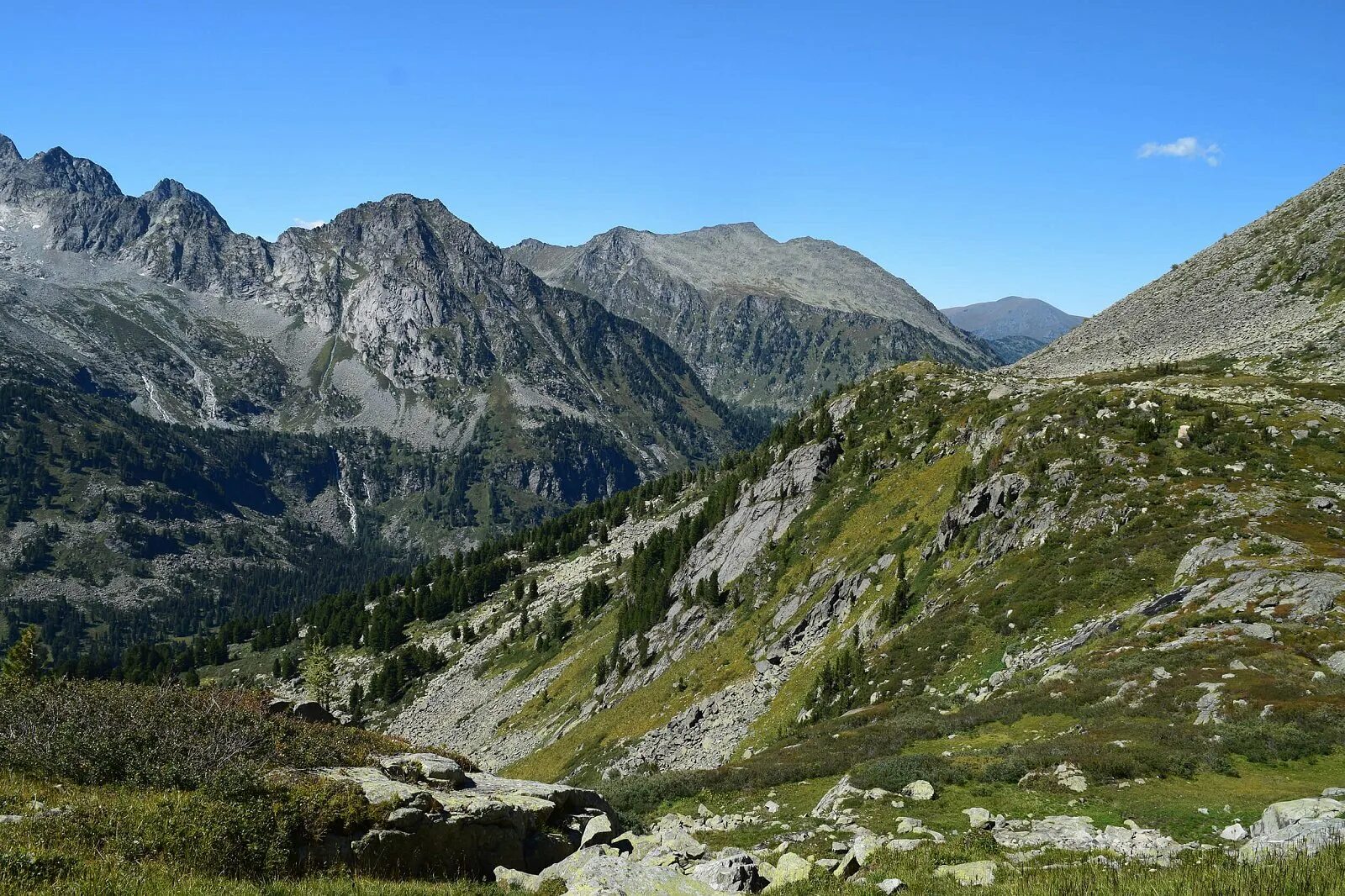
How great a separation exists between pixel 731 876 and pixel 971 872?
4652 millimetres

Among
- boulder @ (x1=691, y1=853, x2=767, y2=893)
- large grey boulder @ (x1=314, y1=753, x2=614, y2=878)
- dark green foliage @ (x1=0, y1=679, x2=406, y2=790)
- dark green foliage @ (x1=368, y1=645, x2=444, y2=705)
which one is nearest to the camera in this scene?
boulder @ (x1=691, y1=853, x2=767, y2=893)

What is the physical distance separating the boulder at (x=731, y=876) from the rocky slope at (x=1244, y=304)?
8104 centimetres

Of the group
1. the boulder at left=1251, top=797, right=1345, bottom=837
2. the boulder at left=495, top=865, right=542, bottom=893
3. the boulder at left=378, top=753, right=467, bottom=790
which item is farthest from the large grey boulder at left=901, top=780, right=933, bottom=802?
the boulder at left=378, top=753, right=467, bottom=790

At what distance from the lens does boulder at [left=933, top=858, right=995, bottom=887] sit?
1312 cm

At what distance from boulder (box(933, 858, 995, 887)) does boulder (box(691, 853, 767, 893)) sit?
11.9 ft

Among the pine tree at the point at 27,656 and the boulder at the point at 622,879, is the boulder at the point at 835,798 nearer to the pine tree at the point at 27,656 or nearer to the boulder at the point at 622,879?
the boulder at the point at 622,879

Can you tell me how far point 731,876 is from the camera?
51.4ft

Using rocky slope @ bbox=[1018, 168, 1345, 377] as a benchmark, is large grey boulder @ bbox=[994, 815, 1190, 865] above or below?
below

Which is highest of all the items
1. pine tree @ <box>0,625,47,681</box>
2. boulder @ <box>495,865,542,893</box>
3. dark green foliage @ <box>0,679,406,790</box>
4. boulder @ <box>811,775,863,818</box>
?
dark green foliage @ <box>0,679,406,790</box>

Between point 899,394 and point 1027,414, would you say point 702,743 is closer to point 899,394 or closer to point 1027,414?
point 1027,414

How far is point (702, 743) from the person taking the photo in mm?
51156

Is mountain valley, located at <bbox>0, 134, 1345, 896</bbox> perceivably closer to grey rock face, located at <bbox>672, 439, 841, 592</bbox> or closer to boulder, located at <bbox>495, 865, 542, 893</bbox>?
boulder, located at <bbox>495, 865, 542, 893</bbox>

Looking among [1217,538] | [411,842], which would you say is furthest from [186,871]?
[1217,538]

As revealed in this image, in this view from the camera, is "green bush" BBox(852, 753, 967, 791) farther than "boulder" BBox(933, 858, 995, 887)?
Yes
